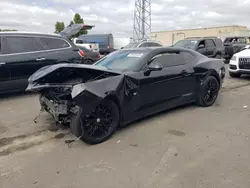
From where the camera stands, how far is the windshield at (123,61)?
178 inches

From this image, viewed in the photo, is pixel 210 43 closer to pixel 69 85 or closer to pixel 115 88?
pixel 115 88

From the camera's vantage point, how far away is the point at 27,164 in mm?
3227

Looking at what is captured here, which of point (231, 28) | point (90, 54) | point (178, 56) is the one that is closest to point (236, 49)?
point (90, 54)

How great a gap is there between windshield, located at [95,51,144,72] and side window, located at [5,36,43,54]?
2.65 meters

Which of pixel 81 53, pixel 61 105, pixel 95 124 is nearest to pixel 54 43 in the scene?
pixel 81 53

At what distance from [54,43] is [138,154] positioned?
16.6 feet

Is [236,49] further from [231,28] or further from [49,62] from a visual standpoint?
[231,28]

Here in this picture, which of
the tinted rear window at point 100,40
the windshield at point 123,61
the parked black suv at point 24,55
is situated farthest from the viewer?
the tinted rear window at point 100,40

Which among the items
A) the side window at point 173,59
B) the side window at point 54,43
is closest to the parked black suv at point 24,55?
the side window at point 54,43

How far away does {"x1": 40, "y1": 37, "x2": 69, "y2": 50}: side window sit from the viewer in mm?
7174

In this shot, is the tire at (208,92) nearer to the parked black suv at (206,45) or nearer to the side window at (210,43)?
the parked black suv at (206,45)

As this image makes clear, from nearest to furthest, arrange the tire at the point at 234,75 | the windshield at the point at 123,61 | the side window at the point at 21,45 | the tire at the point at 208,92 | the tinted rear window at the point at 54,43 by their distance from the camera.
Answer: the windshield at the point at 123,61 < the tire at the point at 208,92 < the side window at the point at 21,45 < the tinted rear window at the point at 54,43 < the tire at the point at 234,75

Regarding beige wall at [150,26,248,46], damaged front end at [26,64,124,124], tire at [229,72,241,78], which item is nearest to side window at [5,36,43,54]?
damaged front end at [26,64,124,124]

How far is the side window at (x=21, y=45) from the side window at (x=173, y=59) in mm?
3794
